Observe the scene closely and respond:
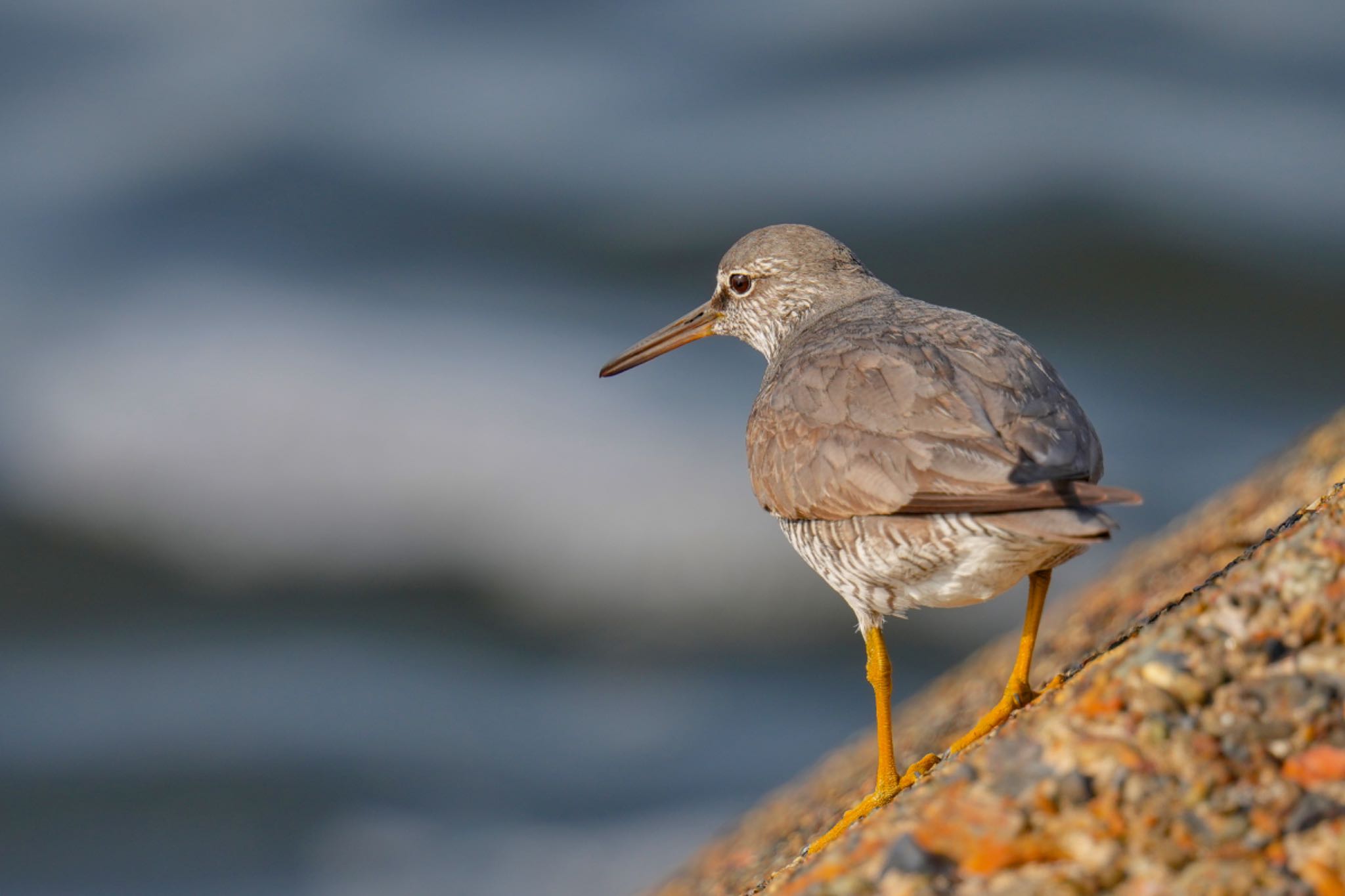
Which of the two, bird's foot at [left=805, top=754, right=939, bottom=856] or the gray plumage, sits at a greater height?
the gray plumage

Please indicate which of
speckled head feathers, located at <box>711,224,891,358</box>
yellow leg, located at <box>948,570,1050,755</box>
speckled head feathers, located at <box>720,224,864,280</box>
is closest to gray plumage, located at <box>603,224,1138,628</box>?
yellow leg, located at <box>948,570,1050,755</box>

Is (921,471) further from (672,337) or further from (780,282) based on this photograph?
(672,337)

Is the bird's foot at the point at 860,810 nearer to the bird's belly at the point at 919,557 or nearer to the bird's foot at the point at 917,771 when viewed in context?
the bird's foot at the point at 917,771

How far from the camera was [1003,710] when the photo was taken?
5.01m

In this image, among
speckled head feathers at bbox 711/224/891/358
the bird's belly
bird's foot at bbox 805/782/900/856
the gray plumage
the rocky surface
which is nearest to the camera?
the rocky surface

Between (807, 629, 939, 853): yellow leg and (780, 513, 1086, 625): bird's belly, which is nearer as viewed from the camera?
(780, 513, 1086, 625): bird's belly

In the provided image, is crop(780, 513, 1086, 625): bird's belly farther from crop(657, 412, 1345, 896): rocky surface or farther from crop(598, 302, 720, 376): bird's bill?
crop(598, 302, 720, 376): bird's bill

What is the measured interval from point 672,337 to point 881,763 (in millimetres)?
3059

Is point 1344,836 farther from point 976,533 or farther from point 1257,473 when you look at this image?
point 1257,473

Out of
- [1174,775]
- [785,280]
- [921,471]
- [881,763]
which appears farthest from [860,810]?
[785,280]

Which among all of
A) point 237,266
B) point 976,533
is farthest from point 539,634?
point 976,533

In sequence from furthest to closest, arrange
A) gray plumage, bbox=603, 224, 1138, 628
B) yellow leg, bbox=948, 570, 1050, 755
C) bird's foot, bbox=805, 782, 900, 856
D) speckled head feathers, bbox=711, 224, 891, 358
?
1. speckled head feathers, bbox=711, 224, 891, 358
2. yellow leg, bbox=948, 570, 1050, 755
3. bird's foot, bbox=805, 782, 900, 856
4. gray plumage, bbox=603, 224, 1138, 628

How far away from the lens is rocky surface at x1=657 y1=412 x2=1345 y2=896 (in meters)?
2.68

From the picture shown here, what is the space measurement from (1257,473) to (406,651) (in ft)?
26.0
